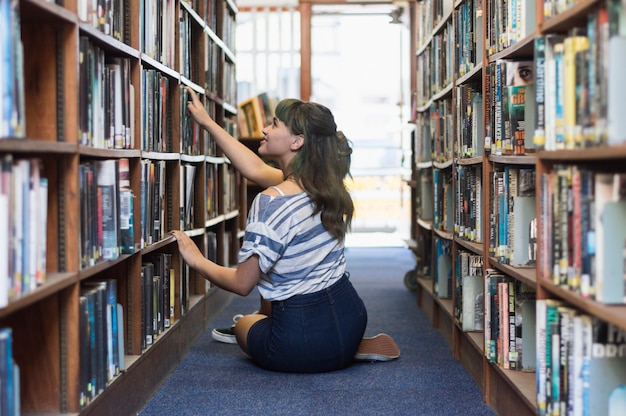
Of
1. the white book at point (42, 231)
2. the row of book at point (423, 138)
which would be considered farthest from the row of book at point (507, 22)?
the row of book at point (423, 138)

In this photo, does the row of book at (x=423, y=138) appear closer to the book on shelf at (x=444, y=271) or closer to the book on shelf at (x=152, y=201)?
the book on shelf at (x=444, y=271)

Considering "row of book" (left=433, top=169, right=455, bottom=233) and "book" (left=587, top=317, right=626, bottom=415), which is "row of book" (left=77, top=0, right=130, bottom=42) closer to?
"book" (left=587, top=317, right=626, bottom=415)

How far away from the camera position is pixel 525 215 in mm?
2455

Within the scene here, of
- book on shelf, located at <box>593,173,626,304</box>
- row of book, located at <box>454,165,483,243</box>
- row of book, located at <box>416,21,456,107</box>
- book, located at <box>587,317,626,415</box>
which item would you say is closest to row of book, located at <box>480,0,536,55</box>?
row of book, located at <box>454,165,483,243</box>

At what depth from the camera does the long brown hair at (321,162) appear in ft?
9.83

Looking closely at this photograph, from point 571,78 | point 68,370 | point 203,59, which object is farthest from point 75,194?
point 203,59

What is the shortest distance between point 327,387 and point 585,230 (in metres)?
1.37

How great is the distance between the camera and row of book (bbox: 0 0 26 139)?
4.85 ft

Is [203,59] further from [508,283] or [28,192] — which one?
[28,192]

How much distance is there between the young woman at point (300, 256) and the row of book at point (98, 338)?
62cm

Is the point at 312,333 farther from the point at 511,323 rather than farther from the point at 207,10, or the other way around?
the point at 207,10

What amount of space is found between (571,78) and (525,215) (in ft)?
2.53

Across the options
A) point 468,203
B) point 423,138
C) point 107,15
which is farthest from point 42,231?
point 423,138

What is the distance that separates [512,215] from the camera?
255 centimetres
